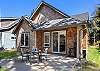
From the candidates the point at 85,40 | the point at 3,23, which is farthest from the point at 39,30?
the point at 3,23

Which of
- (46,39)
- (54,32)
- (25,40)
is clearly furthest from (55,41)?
(25,40)

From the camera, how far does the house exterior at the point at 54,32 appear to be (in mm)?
21608

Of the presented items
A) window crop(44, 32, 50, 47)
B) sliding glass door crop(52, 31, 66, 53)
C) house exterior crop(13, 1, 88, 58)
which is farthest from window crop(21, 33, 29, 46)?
sliding glass door crop(52, 31, 66, 53)

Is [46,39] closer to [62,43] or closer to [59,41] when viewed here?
[59,41]

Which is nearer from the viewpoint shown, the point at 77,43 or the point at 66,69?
the point at 66,69

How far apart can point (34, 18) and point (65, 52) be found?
31.4ft

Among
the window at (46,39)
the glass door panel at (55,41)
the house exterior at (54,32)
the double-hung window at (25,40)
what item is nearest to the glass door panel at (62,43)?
the house exterior at (54,32)

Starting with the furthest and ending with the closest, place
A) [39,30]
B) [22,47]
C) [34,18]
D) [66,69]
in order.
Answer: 1. [34,18]
2. [22,47]
3. [39,30]
4. [66,69]

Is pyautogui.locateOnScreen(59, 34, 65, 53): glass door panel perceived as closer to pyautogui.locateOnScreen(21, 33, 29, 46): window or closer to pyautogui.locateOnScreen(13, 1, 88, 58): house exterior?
pyautogui.locateOnScreen(13, 1, 88, 58): house exterior

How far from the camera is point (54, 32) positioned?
25016 mm

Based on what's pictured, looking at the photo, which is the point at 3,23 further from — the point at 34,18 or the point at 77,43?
the point at 77,43

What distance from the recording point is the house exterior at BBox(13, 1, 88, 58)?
70.9 feet

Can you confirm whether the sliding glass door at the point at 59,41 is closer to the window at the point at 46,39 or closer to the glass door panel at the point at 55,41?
the glass door panel at the point at 55,41

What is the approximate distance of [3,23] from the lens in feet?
139
